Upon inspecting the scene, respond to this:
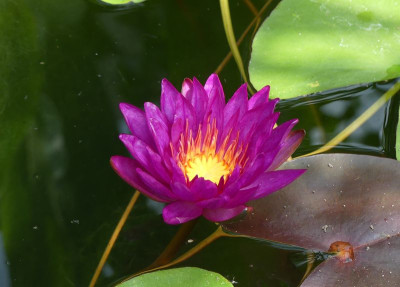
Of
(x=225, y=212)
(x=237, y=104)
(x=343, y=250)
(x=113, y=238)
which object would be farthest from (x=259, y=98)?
(x=113, y=238)

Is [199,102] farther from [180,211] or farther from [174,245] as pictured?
[174,245]

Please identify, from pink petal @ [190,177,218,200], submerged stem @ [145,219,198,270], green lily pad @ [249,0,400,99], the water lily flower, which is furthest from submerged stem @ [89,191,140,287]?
green lily pad @ [249,0,400,99]

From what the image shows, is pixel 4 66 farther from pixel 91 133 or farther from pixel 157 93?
pixel 157 93

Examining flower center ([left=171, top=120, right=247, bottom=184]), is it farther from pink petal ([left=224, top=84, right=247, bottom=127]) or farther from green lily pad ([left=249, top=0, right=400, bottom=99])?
green lily pad ([left=249, top=0, right=400, bottom=99])

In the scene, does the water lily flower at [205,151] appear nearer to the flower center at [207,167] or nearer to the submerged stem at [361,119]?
the flower center at [207,167]

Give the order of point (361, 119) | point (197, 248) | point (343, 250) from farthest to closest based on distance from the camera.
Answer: point (361, 119), point (197, 248), point (343, 250)

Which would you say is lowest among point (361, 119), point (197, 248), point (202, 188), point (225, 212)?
point (197, 248)

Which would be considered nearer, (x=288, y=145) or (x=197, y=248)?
(x=288, y=145)

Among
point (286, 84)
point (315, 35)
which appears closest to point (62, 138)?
point (286, 84)
